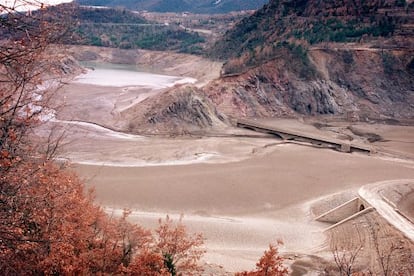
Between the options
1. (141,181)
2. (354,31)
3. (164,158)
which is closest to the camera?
(141,181)

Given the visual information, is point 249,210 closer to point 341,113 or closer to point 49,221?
point 49,221

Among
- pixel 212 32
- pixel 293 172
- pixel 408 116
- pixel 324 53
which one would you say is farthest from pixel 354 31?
pixel 212 32

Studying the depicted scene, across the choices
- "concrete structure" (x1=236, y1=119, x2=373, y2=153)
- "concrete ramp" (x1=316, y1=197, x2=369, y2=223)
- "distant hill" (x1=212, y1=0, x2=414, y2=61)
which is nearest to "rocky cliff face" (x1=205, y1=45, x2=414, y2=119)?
"concrete structure" (x1=236, y1=119, x2=373, y2=153)

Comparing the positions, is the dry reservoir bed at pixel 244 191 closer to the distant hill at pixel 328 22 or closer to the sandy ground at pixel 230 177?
the sandy ground at pixel 230 177

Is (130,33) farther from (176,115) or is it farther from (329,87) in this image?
(176,115)

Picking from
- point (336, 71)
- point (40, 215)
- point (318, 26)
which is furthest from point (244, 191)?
point (318, 26)

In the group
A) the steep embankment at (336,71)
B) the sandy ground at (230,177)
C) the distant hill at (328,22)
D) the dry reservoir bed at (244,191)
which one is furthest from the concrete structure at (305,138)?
the distant hill at (328,22)
